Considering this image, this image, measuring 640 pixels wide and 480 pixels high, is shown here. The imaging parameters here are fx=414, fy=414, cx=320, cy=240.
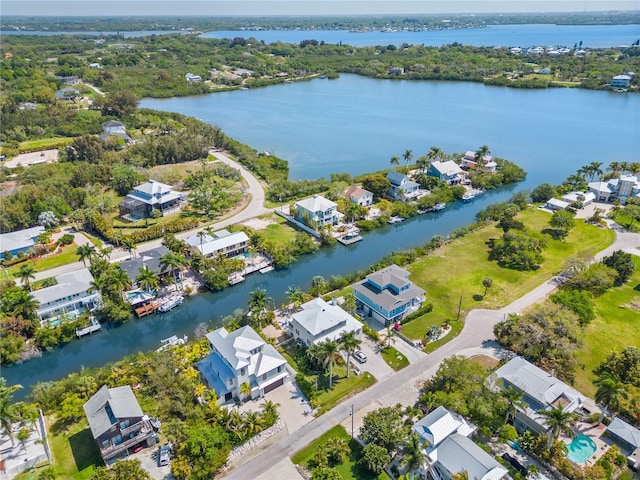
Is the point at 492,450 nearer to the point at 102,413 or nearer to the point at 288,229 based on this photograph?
the point at 102,413

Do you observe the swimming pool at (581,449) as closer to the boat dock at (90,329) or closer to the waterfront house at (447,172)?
the boat dock at (90,329)

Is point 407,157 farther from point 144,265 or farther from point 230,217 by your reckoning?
point 144,265

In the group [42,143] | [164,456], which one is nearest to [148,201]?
[164,456]

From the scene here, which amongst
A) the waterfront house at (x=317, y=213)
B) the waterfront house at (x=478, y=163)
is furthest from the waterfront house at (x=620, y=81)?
the waterfront house at (x=317, y=213)

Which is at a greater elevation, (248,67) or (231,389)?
(248,67)

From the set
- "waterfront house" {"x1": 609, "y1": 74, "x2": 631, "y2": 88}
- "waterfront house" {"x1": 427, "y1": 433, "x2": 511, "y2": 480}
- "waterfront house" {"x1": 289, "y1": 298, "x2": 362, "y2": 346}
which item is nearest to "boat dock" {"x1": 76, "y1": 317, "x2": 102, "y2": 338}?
"waterfront house" {"x1": 289, "y1": 298, "x2": 362, "y2": 346}

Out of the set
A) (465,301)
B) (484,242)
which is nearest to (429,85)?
(484,242)

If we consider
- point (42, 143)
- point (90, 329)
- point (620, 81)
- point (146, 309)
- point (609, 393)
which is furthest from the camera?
point (620, 81)

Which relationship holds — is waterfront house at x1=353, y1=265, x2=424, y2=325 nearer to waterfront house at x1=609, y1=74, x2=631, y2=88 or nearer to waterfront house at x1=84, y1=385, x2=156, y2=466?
waterfront house at x1=84, y1=385, x2=156, y2=466
